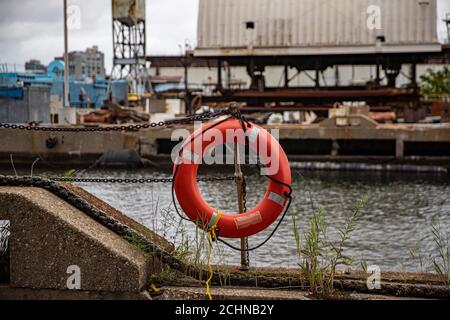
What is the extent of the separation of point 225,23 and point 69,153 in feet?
49.3

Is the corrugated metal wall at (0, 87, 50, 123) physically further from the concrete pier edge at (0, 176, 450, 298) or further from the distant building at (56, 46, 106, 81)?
the distant building at (56, 46, 106, 81)

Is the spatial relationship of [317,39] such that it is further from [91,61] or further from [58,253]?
[91,61]

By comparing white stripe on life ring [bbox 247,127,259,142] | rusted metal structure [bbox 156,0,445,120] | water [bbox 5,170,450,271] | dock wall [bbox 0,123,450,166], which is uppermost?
rusted metal structure [bbox 156,0,445,120]

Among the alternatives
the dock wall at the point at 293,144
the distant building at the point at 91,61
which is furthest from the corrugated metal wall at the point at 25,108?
the distant building at the point at 91,61

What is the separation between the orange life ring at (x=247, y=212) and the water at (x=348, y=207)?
2.29m

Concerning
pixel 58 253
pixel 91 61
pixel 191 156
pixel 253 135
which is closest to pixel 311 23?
pixel 253 135

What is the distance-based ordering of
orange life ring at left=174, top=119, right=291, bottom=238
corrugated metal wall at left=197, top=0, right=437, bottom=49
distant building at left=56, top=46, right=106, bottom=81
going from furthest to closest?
distant building at left=56, top=46, right=106, bottom=81 < corrugated metal wall at left=197, top=0, right=437, bottom=49 < orange life ring at left=174, top=119, right=291, bottom=238

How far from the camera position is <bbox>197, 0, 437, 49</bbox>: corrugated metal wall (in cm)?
3747

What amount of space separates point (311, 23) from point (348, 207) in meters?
21.7

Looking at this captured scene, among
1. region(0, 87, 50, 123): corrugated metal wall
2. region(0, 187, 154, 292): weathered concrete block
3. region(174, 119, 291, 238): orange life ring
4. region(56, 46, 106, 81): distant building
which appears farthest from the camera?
region(56, 46, 106, 81): distant building

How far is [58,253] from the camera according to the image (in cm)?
497

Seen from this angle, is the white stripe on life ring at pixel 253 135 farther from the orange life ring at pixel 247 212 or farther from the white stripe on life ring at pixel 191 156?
the white stripe on life ring at pixel 191 156

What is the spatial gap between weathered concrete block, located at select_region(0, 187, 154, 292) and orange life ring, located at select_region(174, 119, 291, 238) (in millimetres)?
813

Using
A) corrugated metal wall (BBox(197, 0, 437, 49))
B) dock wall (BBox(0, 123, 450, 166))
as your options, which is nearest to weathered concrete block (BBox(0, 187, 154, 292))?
dock wall (BBox(0, 123, 450, 166))
